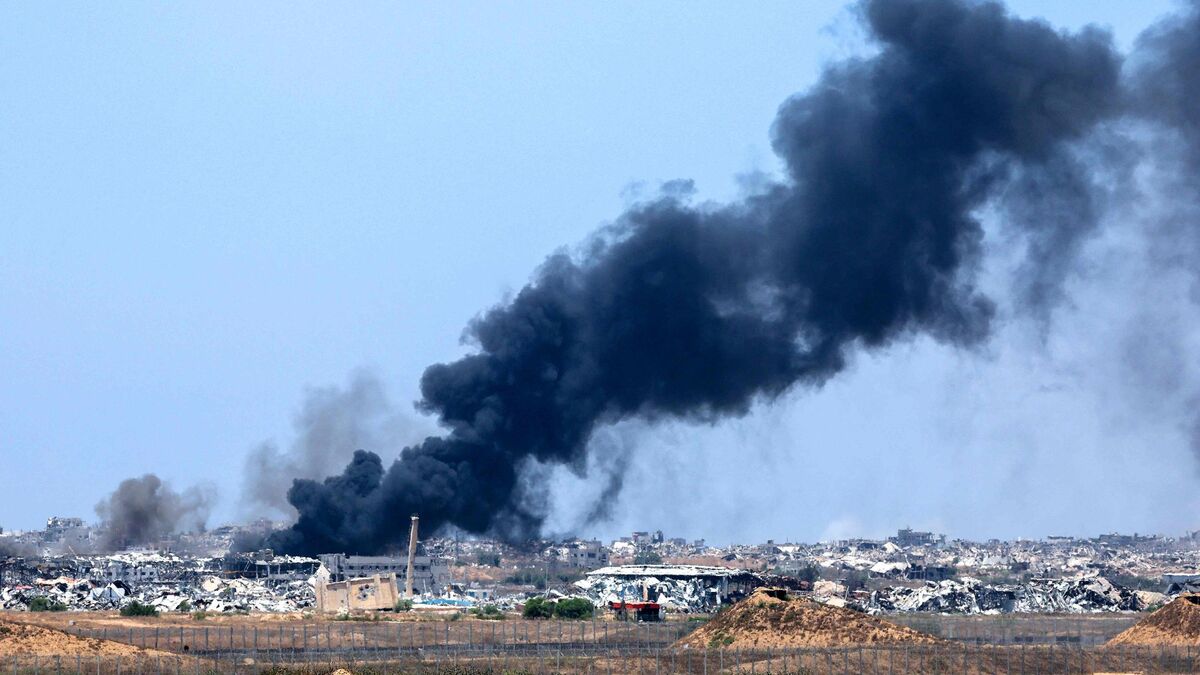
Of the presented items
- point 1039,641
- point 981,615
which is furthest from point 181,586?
point 1039,641

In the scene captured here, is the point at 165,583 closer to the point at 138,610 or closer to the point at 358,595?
the point at 358,595

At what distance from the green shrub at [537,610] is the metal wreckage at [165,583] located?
21.3 metres

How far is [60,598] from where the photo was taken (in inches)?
5999

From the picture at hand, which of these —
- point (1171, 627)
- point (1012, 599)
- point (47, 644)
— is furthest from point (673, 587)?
point (47, 644)

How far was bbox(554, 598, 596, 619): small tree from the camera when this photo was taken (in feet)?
465

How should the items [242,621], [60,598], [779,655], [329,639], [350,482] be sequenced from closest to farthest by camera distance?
[779,655] → [329,639] → [242,621] → [60,598] → [350,482]

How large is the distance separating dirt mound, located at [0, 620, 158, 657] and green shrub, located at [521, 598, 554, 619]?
173 ft

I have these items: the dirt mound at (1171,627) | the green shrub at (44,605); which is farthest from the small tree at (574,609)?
the dirt mound at (1171,627)

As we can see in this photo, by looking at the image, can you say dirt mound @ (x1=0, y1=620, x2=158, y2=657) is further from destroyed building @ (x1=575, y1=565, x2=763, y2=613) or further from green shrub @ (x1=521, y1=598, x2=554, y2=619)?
destroyed building @ (x1=575, y1=565, x2=763, y2=613)

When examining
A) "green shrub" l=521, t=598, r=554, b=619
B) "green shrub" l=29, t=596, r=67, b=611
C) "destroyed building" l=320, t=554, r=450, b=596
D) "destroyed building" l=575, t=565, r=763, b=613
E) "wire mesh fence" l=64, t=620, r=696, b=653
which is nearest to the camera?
"wire mesh fence" l=64, t=620, r=696, b=653

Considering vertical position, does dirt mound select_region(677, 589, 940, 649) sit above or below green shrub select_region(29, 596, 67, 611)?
below

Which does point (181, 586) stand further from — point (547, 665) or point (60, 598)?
point (547, 665)

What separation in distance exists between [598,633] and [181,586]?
2535 inches

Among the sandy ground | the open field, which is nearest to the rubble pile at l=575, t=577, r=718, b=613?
the open field
